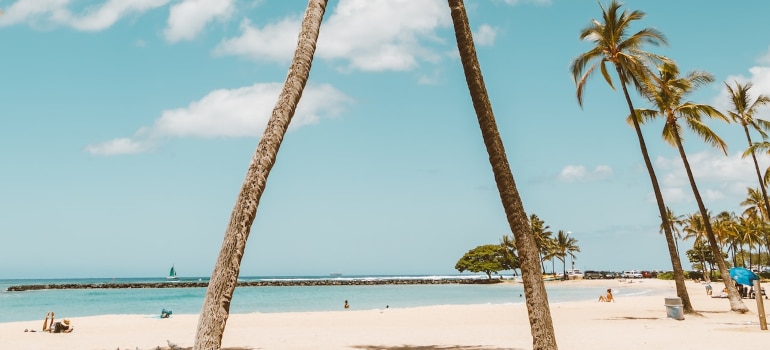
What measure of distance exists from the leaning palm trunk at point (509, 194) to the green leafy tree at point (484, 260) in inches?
3830

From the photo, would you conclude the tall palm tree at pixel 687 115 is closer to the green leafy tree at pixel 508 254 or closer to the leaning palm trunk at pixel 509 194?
the leaning palm trunk at pixel 509 194

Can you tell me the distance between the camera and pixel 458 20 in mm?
9859

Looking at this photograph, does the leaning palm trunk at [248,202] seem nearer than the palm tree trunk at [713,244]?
Yes

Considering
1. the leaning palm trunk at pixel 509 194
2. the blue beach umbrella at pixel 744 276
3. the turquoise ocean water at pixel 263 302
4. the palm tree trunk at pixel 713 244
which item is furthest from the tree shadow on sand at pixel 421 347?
the turquoise ocean water at pixel 263 302

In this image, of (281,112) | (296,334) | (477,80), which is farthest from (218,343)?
(296,334)

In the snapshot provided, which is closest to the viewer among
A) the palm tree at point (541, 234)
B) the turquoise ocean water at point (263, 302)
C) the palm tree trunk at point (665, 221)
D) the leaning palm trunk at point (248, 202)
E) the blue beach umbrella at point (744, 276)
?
the leaning palm trunk at point (248, 202)

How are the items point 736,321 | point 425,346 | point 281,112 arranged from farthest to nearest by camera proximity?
1. point 736,321
2. point 425,346
3. point 281,112

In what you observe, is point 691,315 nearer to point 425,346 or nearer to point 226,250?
point 425,346

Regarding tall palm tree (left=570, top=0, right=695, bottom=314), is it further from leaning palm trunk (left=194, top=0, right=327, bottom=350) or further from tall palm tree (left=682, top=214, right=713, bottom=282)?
tall palm tree (left=682, top=214, right=713, bottom=282)

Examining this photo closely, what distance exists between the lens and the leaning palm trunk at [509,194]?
873 cm

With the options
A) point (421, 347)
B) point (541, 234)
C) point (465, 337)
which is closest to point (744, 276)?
point (465, 337)

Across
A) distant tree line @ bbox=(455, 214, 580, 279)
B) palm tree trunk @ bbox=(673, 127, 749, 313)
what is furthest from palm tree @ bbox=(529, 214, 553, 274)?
palm tree trunk @ bbox=(673, 127, 749, 313)

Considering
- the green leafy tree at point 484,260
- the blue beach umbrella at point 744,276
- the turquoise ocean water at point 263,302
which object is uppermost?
the green leafy tree at point 484,260

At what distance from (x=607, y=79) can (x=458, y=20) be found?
1332cm
